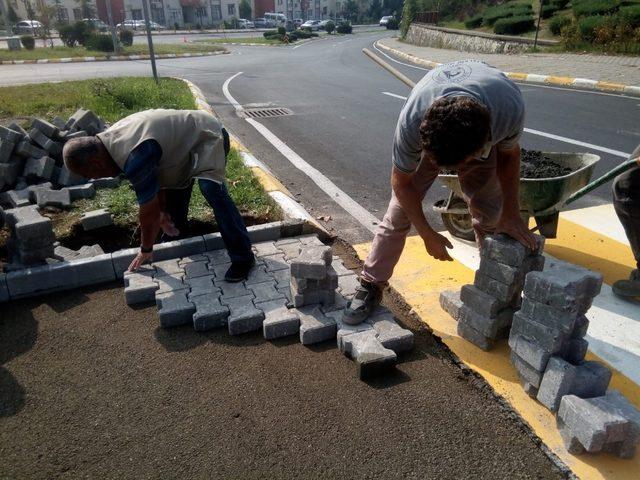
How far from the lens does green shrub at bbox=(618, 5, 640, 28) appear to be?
680 inches

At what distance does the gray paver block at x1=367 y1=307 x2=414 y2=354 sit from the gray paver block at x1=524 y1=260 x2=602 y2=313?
0.81 metres

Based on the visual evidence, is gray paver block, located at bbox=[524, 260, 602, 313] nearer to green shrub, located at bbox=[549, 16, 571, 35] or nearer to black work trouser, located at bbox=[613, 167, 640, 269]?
black work trouser, located at bbox=[613, 167, 640, 269]

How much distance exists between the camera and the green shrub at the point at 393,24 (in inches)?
2248

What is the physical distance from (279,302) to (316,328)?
44 cm

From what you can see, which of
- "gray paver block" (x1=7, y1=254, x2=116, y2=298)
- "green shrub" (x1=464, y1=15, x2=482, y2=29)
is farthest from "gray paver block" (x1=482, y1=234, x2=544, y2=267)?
"green shrub" (x1=464, y1=15, x2=482, y2=29)

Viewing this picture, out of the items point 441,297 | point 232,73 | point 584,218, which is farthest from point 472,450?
point 232,73

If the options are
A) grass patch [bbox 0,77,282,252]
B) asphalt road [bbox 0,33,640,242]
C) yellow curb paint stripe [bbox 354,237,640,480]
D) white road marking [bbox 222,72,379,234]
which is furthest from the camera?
asphalt road [bbox 0,33,640,242]

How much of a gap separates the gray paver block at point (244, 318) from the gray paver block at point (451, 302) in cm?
127

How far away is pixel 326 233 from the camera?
463 centimetres

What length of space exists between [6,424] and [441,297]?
2740mm

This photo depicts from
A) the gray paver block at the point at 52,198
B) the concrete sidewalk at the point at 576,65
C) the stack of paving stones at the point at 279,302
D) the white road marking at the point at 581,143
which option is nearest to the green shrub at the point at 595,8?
the concrete sidewalk at the point at 576,65

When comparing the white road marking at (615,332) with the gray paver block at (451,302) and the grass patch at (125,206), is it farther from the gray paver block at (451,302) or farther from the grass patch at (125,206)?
the grass patch at (125,206)

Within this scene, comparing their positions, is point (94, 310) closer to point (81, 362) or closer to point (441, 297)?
point (81, 362)

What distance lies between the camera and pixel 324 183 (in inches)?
240
